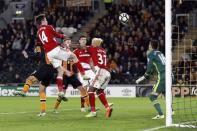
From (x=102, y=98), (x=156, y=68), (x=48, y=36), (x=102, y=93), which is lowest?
(x=102, y=98)

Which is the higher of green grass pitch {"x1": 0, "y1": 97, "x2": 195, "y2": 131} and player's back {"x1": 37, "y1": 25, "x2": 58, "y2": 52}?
player's back {"x1": 37, "y1": 25, "x2": 58, "y2": 52}

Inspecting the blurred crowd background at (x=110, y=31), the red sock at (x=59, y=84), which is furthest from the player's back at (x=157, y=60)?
the blurred crowd background at (x=110, y=31)

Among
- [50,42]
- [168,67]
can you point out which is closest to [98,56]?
[50,42]

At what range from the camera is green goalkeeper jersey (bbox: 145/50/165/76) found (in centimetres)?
1511

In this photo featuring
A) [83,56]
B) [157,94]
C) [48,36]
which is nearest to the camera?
[157,94]

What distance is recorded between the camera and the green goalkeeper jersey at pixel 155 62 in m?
15.1

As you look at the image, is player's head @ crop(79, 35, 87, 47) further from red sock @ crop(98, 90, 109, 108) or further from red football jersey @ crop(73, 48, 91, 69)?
red sock @ crop(98, 90, 109, 108)

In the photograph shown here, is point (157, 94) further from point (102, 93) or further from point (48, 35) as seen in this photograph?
point (48, 35)

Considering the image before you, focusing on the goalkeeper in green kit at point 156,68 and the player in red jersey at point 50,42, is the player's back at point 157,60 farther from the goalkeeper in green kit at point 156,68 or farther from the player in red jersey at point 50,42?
the player in red jersey at point 50,42

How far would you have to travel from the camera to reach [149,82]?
30.2 meters

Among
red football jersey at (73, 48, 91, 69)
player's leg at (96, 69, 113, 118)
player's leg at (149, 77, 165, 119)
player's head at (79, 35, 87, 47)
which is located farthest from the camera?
red football jersey at (73, 48, 91, 69)

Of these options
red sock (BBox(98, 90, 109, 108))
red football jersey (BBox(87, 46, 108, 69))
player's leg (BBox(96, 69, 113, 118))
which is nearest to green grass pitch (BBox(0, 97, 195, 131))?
player's leg (BBox(96, 69, 113, 118))

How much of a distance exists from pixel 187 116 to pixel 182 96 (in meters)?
9.76

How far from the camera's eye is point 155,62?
1526 cm
